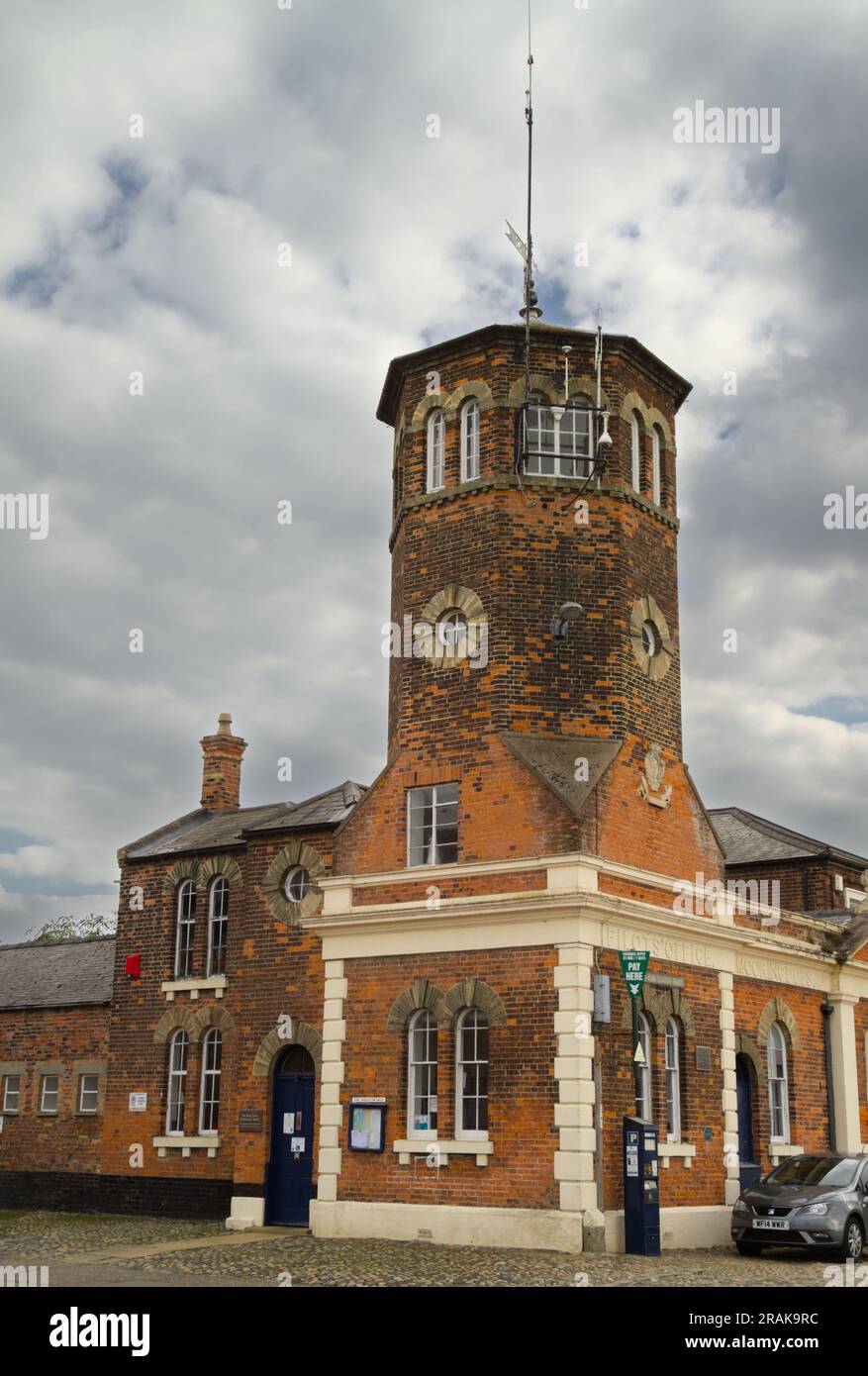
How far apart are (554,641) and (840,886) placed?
14.3 metres

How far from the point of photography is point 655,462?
24.4 m

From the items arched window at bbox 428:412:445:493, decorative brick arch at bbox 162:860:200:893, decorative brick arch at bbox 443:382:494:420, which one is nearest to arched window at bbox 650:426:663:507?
decorative brick arch at bbox 443:382:494:420

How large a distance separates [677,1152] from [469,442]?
11846mm

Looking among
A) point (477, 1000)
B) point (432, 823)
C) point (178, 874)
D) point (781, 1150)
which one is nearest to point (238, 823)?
point (178, 874)

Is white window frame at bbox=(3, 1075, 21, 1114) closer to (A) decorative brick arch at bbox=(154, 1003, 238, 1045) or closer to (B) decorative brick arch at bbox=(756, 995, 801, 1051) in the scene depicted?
(A) decorative brick arch at bbox=(154, 1003, 238, 1045)

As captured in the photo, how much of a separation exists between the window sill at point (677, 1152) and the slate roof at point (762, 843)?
12.7m

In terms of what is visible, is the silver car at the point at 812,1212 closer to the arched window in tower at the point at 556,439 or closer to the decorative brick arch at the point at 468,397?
the arched window in tower at the point at 556,439

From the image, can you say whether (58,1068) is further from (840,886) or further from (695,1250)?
(840,886)

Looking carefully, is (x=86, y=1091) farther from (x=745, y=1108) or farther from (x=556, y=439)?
(x=556, y=439)

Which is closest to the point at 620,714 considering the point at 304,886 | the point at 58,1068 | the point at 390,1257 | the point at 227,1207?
the point at 304,886

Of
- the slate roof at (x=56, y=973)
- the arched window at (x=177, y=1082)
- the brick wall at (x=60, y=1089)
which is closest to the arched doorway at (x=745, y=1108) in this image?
the arched window at (x=177, y=1082)

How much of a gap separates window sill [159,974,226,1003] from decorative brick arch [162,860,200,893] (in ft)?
6.36

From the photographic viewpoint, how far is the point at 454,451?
77.5 feet

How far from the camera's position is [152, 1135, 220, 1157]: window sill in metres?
25.6
